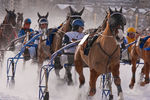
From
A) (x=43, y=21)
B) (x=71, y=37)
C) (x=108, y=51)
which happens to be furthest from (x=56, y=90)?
(x=108, y=51)

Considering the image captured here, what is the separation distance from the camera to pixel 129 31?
12047 mm

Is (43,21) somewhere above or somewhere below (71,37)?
above

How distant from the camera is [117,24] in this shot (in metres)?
7.14

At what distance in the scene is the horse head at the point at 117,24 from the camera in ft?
23.4

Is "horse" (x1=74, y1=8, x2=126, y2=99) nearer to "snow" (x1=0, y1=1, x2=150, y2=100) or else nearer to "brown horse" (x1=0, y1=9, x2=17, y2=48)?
"snow" (x1=0, y1=1, x2=150, y2=100)

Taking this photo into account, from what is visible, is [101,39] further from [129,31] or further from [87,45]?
[129,31]

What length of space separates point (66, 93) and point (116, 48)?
3008 mm

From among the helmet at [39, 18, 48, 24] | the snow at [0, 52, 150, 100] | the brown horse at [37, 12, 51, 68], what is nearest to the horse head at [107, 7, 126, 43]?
the snow at [0, 52, 150, 100]

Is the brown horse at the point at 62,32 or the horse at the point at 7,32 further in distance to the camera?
the horse at the point at 7,32

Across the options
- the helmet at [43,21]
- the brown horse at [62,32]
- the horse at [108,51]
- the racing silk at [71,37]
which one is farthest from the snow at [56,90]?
the helmet at [43,21]

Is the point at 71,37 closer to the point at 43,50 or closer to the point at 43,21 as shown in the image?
the point at 43,50

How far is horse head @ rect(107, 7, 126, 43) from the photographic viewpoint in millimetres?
7133

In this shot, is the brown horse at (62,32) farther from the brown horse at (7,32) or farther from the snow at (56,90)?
the brown horse at (7,32)

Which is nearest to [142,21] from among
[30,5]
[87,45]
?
[30,5]
